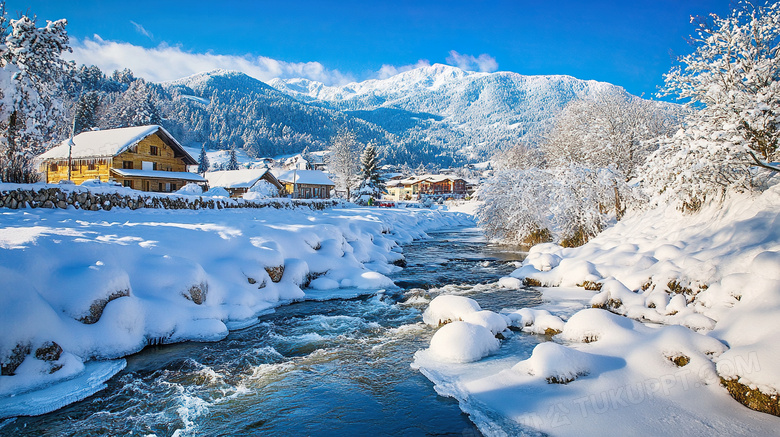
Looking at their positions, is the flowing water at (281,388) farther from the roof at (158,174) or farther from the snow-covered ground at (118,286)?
the roof at (158,174)

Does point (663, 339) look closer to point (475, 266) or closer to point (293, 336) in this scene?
point (293, 336)

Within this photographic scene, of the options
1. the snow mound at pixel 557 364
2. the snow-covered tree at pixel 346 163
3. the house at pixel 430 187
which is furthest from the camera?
the house at pixel 430 187

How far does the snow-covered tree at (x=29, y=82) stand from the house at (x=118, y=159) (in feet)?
48.3

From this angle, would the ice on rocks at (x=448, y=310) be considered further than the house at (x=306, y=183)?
No

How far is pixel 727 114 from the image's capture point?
9758 mm

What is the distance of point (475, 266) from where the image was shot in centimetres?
1836

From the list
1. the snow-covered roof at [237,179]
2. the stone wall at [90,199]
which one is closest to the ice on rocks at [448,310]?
the stone wall at [90,199]

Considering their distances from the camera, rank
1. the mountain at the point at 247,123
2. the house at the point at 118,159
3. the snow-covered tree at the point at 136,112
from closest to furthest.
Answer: the house at the point at 118,159
the snow-covered tree at the point at 136,112
the mountain at the point at 247,123

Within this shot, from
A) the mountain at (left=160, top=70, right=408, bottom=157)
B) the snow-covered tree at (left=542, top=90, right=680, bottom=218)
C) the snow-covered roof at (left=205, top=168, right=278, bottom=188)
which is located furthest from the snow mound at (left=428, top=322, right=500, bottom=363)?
the mountain at (left=160, top=70, right=408, bottom=157)

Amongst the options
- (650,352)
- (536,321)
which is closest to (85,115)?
(536,321)

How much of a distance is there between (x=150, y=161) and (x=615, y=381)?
142ft

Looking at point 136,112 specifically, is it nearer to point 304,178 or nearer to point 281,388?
point 304,178

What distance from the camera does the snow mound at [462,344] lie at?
709 centimetres

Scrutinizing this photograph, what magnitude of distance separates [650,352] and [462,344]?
120 inches
